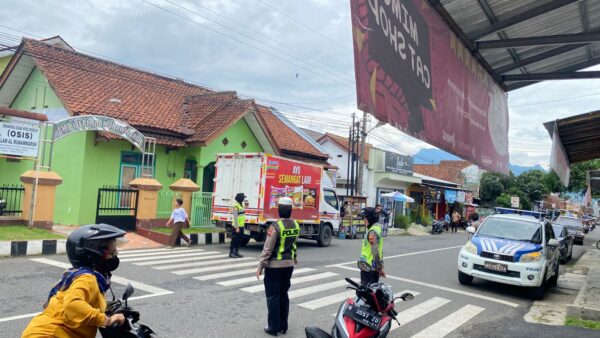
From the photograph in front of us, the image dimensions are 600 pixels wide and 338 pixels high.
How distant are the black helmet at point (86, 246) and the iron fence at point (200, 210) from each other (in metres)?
16.1

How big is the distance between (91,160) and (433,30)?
662 inches

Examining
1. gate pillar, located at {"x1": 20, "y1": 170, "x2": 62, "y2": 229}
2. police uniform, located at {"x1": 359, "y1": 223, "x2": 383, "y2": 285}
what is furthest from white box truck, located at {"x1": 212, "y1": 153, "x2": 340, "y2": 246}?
police uniform, located at {"x1": 359, "y1": 223, "x2": 383, "y2": 285}

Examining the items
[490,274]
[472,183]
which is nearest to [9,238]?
[490,274]

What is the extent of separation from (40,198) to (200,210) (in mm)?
6193

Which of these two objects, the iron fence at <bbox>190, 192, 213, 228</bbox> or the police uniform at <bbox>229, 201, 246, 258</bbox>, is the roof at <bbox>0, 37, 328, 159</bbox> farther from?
the police uniform at <bbox>229, 201, 246, 258</bbox>

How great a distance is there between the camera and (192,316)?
703 cm

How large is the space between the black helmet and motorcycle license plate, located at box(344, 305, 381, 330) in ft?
7.83

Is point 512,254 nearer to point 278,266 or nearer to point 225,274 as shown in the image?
point 278,266

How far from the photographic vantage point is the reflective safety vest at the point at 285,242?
635cm

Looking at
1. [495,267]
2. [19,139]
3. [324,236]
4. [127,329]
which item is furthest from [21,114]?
[127,329]

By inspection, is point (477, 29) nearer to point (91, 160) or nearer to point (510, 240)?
point (510, 240)

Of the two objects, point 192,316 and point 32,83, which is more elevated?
point 32,83

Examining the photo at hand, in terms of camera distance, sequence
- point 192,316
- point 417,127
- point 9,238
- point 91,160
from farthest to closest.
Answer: point 91,160 < point 9,238 < point 192,316 < point 417,127

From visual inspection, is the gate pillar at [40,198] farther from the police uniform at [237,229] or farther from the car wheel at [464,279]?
the car wheel at [464,279]
